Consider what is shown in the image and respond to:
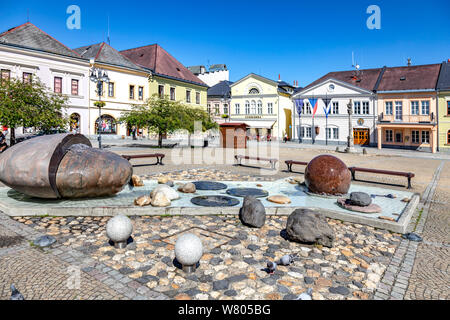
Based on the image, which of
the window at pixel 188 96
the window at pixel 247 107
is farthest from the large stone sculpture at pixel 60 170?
the window at pixel 247 107

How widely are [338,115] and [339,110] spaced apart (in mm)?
734

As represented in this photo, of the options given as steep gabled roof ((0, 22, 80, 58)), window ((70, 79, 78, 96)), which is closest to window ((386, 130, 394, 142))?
window ((70, 79, 78, 96))

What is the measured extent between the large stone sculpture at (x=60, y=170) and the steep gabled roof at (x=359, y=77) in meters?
41.1

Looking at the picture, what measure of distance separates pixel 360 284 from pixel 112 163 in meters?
6.66

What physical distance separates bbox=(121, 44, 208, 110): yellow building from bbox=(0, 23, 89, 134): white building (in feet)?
31.5

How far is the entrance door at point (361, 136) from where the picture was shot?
42.3m

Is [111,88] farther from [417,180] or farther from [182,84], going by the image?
[417,180]

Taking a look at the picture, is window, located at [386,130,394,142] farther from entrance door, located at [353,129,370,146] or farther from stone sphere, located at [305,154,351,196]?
stone sphere, located at [305,154,351,196]

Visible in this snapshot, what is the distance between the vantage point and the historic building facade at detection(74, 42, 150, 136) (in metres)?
35.4

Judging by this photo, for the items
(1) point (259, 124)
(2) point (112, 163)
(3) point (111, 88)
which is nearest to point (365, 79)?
(1) point (259, 124)

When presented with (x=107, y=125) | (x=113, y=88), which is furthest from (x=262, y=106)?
(x=107, y=125)

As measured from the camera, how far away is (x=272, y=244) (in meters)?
6.12

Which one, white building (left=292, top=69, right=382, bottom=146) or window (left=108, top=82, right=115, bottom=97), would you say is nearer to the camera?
window (left=108, top=82, right=115, bottom=97)

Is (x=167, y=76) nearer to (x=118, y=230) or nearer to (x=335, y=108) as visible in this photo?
(x=335, y=108)
